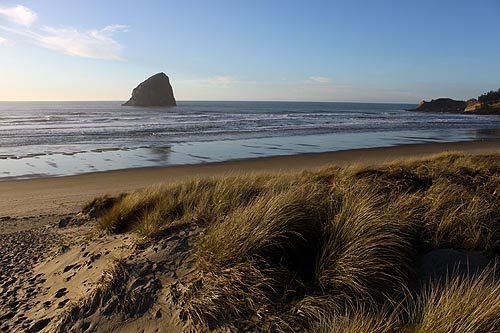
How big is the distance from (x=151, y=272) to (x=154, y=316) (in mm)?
613

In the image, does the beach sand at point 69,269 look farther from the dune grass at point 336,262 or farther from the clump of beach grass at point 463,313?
the clump of beach grass at point 463,313

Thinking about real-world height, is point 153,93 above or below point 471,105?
above

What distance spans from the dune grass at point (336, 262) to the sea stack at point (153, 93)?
129742 millimetres

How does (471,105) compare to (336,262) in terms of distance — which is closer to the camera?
(336,262)

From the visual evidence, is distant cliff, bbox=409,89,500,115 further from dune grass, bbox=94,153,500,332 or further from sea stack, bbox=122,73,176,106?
dune grass, bbox=94,153,500,332

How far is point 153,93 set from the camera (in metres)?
131

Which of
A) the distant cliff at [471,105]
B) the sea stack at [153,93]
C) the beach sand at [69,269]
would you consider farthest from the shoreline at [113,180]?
the sea stack at [153,93]

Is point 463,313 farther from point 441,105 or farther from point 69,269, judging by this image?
point 441,105

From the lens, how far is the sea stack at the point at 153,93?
421 ft

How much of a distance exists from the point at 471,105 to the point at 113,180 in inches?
3678

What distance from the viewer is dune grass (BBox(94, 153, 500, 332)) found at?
303 centimetres

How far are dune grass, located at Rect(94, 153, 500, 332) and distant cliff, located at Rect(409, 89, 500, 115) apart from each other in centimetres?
8426

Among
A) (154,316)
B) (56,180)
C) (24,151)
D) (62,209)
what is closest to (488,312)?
(154,316)

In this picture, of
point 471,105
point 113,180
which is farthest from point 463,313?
point 471,105
